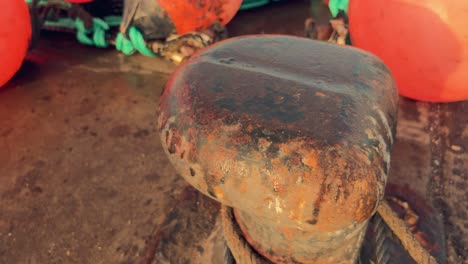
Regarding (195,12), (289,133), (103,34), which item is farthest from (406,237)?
(103,34)

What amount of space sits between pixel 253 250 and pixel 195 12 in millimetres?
1598

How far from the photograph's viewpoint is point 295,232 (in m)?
0.86

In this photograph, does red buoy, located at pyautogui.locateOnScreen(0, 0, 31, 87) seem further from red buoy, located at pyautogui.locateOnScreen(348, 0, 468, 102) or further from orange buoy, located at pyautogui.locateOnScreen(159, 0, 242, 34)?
red buoy, located at pyautogui.locateOnScreen(348, 0, 468, 102)

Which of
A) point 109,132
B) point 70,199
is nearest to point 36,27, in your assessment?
point 109,132

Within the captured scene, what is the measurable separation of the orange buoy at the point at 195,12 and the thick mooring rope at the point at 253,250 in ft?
4.87

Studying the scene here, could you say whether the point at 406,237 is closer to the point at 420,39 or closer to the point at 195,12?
the point at 420,39

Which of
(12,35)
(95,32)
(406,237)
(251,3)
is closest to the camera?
(406,237)

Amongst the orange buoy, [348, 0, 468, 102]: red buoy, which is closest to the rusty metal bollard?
[348, 0, 468, 102]: red buoy

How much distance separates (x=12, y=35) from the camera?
2.04 m

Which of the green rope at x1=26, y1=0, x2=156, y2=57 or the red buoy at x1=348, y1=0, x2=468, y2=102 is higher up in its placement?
the red buoy at x1=348, y1=0, x2=468, y2=102

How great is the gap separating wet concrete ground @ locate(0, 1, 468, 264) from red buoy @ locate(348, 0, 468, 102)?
0.27 metres

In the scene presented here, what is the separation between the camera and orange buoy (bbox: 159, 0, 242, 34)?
2.21 metres

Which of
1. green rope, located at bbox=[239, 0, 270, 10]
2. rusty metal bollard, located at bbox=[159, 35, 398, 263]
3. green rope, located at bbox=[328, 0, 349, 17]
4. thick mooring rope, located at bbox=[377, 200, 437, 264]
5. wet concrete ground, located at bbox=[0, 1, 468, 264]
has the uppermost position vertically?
rusty metal bollard, located at bbox=[159, 35, 398, 263]

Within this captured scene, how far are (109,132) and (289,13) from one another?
1.68 meters
